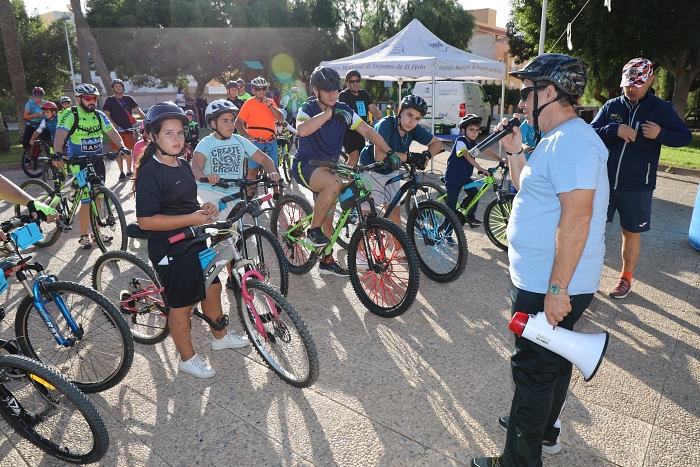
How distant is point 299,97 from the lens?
1452 cm

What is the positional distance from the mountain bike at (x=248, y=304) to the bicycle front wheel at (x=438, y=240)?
193cm

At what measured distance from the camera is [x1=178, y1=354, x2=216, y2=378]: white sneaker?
Answer: 3529 millimetres

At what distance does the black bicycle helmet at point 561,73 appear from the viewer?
2.16 m

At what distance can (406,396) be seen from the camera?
10.8ft

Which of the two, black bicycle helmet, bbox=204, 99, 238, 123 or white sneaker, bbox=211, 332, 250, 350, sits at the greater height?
black bicycle helmet, bbox=204, 99, 238, 123

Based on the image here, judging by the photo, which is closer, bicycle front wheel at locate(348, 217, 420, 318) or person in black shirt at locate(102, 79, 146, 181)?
bicycle front wheel at locate(348, 217, 420, 318)

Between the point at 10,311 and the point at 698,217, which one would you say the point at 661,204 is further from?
the point at 10,311

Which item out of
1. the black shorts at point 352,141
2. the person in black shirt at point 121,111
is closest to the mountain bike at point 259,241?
the black shorts at point 352,141

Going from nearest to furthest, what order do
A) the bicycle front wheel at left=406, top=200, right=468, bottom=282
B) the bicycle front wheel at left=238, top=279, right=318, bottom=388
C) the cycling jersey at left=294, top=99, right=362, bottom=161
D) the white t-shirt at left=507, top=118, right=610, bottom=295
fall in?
the white t-shirt at left=507, top=118, right=610, bottom=295, the bicycle front wheel at left=238, top=279, right=318, bottom=388, the bicycle front wheel at left=406, top=200, right=468, bottom=282, the cycling jersey at left=294, top=99, right=362, bottom=161

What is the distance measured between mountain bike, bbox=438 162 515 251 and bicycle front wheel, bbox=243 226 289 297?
2559mm

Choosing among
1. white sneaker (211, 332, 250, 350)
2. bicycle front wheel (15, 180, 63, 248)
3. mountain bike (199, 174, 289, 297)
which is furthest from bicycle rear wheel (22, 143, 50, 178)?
white sneaker (211, 332, 250, 350)

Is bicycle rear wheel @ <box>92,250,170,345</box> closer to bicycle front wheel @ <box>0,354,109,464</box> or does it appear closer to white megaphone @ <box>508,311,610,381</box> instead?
bicycle front wheel @ <box>0,354,109,464</box>

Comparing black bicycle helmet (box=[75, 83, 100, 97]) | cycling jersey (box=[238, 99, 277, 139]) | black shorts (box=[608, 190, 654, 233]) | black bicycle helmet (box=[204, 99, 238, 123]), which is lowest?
black shorts (box=[608, 190, 654, 233])

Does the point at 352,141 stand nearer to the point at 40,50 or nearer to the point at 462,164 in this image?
the point at 462,164
